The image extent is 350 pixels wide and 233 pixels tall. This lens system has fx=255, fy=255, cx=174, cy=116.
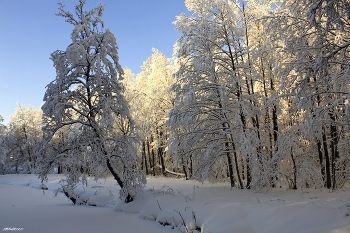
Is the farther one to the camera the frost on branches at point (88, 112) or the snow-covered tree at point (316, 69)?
the frost on branches at point (88, 112)

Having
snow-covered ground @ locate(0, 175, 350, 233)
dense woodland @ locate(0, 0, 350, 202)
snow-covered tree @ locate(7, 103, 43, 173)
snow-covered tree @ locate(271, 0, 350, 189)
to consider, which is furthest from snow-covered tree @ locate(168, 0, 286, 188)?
snow-covered tree @ locate(7, 103, 43, 173)

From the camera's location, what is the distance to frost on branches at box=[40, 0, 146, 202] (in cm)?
991

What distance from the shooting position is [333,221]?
525 centimetres

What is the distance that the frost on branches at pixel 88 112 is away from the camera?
9914 millimetres

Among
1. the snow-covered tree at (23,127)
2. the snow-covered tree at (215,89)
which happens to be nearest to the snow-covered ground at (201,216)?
the snow-covered tree at (215,89)

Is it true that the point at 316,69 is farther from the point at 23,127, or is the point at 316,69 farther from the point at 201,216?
the point at 23,127

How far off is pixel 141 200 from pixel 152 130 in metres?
12.1

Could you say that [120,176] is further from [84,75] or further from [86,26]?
[86,26]

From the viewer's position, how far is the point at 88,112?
10523mm

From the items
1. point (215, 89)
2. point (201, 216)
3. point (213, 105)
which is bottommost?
point (201, 216)

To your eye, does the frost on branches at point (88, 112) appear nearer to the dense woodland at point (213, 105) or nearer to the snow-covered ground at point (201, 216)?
the dense woodland at point (213, 105)

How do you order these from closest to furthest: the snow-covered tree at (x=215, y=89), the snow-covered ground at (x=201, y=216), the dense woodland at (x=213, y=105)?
the snow-covered ground at (x=201, y=216), the dense woodland at (x=213, y=105), the snow-covered tree at (x=215, y=89)

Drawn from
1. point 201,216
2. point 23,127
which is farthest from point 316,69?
point 23,127

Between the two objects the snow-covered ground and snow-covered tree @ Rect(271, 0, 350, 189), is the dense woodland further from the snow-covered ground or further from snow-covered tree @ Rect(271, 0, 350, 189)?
the snow-covered ground
